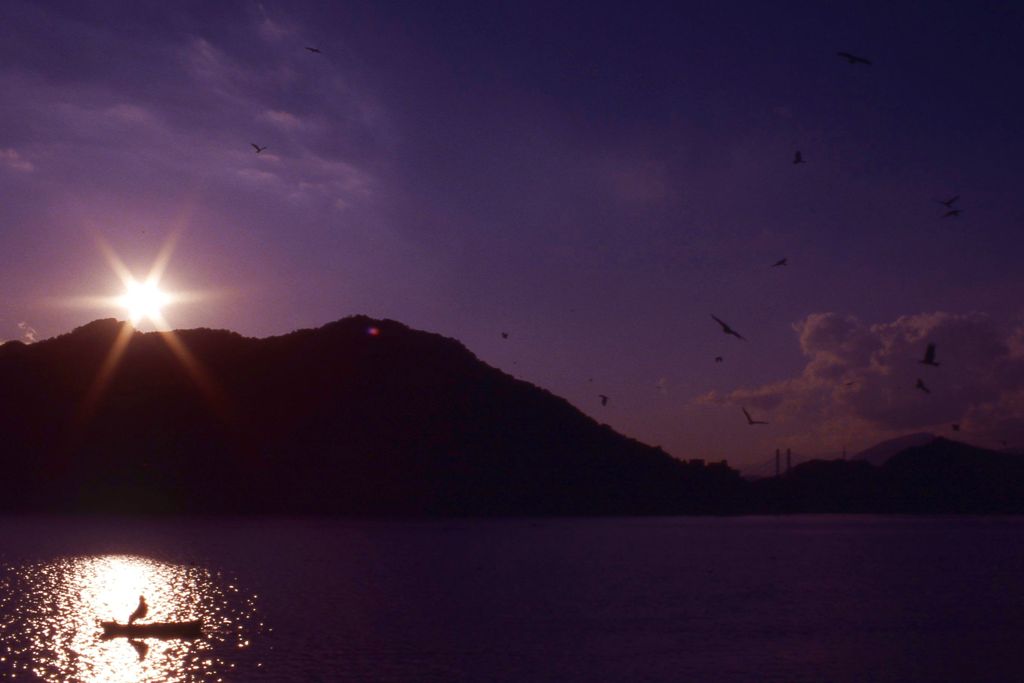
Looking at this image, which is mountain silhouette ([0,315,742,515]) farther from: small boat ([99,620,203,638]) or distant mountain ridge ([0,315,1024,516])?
small boat ([99,620,203,638])

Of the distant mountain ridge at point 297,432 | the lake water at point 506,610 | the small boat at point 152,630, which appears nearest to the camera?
the lake water at point 506,610

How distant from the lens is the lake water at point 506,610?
36.1 m

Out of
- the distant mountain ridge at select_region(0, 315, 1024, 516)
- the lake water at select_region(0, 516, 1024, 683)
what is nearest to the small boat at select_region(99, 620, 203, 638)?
the lake water at select_region(0, 516, 1024, 683)

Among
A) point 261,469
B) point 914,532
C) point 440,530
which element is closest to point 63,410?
point 261,469

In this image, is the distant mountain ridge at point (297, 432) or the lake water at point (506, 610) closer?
the lake water at point (506, 610)

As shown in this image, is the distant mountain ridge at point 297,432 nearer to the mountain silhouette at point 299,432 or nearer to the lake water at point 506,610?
the mountain silhouette at point 299,432

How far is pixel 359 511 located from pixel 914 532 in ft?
275

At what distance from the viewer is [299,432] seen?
566ft

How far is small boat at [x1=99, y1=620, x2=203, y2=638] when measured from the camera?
4012cm

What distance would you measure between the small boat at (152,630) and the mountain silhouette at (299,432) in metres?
122

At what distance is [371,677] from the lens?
34.2 meters

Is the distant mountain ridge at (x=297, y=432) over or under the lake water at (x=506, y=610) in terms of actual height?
over

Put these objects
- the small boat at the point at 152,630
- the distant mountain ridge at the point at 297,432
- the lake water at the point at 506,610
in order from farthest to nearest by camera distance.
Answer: the distant mountain ridge at the point at 297,432, the small boat at the point at 152,630, the lake water at the point at 506,610

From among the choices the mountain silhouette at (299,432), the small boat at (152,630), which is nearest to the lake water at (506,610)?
the small boat at (152,630)
